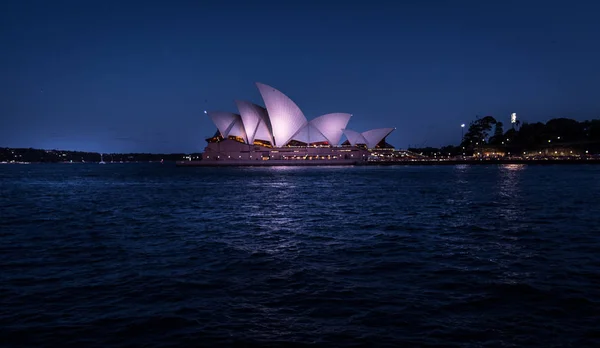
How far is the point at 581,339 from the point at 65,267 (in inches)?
397

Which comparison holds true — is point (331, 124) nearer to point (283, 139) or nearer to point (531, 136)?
point (283, 139)

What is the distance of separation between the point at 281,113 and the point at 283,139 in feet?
37.8

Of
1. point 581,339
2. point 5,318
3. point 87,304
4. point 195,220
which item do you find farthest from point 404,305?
point 195,220

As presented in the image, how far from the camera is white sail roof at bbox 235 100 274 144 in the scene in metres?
90.7

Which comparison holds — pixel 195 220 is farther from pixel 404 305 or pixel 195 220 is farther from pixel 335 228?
pixel 404 305

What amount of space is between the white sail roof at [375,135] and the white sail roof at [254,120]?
33.2 m

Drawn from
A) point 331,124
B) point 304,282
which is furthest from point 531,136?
point 304,282

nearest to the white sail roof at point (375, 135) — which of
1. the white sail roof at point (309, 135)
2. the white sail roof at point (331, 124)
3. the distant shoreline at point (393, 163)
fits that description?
the distant shoreline at point (393, 163)

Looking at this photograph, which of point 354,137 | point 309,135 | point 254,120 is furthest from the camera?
point 354,137

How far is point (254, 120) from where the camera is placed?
3728 inches

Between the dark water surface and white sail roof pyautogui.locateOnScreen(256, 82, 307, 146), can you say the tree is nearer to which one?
white sail roof pyautogui.locateOnScreen(256, 82, 307, 146)

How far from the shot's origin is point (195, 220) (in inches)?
675

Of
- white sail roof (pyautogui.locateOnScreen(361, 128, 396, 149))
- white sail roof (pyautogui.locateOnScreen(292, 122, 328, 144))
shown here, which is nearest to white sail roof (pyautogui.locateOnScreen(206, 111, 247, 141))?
white sail roof (pyautogui.locateOnScreen(292, 122, 328, 144))

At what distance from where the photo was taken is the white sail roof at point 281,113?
268ft
